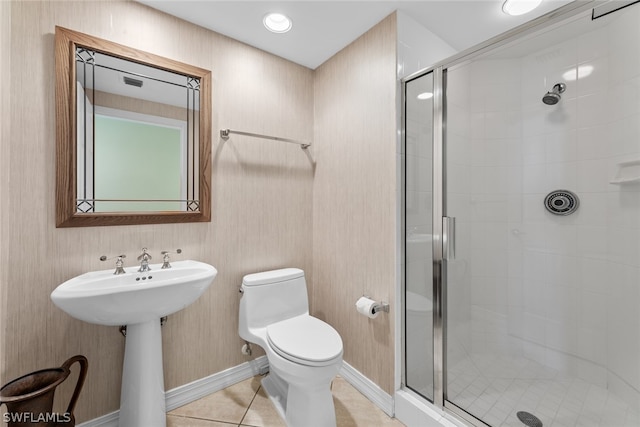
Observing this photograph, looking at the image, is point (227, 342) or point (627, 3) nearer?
point (627, 3)

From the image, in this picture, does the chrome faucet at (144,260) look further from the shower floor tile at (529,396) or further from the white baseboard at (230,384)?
the shower floor tile at (529,396)

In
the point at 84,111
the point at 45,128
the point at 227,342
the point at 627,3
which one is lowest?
the point at 227,342

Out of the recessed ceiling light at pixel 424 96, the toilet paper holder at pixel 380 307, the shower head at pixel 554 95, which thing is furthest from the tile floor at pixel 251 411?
the shower head at pixel 554 95

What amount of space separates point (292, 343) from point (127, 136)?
1371mm

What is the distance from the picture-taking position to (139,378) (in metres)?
1.30

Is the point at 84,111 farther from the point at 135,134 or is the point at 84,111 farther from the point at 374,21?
the point at 374,21

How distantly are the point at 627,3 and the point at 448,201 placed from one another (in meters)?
0.94

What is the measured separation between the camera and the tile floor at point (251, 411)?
148 centimetres

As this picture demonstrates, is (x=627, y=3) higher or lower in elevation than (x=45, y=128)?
higher

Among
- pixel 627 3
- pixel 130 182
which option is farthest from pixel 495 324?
pixel 130 182

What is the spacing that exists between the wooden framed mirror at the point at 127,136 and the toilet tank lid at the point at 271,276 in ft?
1.50

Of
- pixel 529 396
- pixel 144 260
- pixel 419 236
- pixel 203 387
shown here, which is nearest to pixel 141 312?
pixel 144 260

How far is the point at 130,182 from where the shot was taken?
144cm

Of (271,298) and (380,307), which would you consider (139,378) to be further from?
(380,307)
